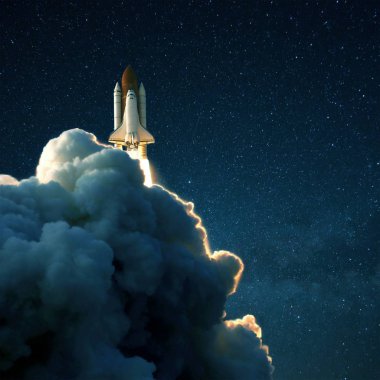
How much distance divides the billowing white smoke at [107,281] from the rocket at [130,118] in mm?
8292

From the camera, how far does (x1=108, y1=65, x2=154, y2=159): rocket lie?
151 ft

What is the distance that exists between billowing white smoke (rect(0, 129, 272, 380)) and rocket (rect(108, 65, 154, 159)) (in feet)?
27.2

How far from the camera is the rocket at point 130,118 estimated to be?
45938mm

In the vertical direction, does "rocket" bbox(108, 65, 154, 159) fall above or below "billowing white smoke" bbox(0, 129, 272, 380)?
above

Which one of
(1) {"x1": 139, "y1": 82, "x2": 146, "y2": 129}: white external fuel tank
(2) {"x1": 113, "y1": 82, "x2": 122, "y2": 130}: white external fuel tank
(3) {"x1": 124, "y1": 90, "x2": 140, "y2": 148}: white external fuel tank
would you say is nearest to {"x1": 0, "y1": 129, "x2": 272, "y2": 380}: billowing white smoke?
(3) {"x1": 124, "y1": 90, "x2": 140, "y2": 148}: white external fuel tank

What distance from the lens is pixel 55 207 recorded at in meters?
33.2

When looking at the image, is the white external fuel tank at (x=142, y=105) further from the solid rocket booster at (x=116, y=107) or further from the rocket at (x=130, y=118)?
the solid rocket booster at (x=116, y=107)

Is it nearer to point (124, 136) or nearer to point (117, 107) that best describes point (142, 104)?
point (117, 107)

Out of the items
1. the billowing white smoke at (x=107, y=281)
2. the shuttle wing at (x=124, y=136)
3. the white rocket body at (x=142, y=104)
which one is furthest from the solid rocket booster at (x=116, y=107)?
the billowing white smoke at (x=107, y=281)

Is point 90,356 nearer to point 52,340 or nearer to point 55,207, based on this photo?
point 52,340

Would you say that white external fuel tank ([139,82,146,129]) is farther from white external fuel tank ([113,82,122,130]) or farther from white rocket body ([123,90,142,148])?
white external fuel tank ([113,82,122,130])

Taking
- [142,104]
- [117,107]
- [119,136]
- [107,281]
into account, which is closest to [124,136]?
[119,136]

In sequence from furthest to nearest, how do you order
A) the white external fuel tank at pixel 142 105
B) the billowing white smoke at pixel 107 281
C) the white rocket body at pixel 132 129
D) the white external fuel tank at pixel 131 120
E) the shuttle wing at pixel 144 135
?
the white external fuel tank at pixel 142 105, the shuttle wing at pixel 144 135, the white rocket body at pixel 132 129, the white external fuel tank at pixel 131 120, the billowing white smoke at pixel 107 281

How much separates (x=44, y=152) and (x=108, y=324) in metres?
10.1
